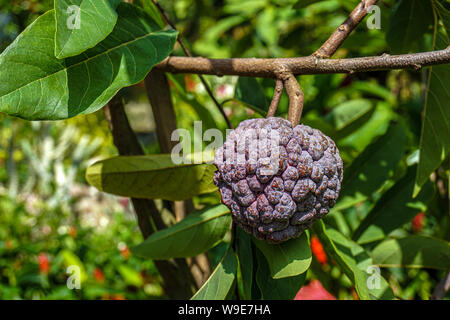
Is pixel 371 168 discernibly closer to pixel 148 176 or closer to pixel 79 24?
pixel 148 176

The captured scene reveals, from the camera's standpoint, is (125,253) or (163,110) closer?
(163,110)

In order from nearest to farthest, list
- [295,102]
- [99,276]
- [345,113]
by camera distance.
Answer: [295,102]
[345,113]
[99,276]

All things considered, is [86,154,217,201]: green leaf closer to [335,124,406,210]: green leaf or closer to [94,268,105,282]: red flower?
[335,124,406,210]: green leaf

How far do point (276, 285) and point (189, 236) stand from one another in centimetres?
21

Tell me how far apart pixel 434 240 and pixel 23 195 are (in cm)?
358

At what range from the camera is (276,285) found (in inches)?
34.3

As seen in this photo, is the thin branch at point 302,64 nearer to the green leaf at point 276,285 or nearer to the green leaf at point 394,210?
the green leaf at point 276,285

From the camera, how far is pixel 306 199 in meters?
0.71

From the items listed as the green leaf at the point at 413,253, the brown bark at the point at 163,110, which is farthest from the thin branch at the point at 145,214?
the green leaf at the point at 413,253

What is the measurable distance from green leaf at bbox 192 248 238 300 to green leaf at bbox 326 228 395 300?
0.25m

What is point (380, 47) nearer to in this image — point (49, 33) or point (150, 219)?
point (150, 219)

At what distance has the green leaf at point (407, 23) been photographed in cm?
108

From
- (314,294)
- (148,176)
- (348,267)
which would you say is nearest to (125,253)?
(314,294)
